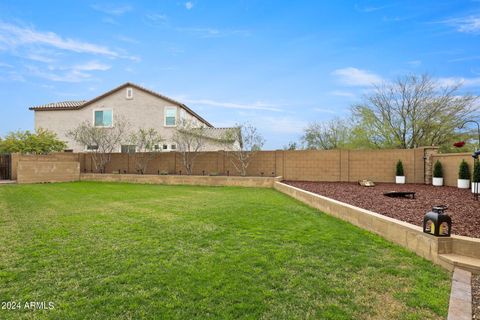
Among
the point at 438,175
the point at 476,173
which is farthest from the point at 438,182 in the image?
the point at 476,173

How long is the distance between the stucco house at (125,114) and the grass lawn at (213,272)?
16.1 m

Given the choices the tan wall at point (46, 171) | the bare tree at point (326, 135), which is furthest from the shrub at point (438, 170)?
the tan wall at point (46, 171)

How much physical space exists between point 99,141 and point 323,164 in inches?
622

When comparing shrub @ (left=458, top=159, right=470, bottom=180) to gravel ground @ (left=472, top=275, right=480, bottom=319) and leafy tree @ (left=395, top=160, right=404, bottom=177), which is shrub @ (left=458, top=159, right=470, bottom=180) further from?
gravel ground @ (left=472, top=275, right=480, bottom=319)

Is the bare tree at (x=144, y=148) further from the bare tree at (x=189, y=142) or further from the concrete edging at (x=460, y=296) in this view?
the concrete edging at (x=460, y=296)

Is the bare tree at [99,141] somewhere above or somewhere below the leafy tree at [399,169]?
above

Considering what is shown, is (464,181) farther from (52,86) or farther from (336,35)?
(52,86)

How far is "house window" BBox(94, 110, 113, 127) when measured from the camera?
74.7 feet

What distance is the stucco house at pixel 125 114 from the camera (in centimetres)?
2192

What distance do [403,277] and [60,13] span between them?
15845 mm

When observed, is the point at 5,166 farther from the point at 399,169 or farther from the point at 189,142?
the point at 399,169

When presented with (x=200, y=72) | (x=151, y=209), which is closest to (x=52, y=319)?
(x=151, y=209)

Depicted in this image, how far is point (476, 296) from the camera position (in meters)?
2.86

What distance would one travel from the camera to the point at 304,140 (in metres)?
27.2
